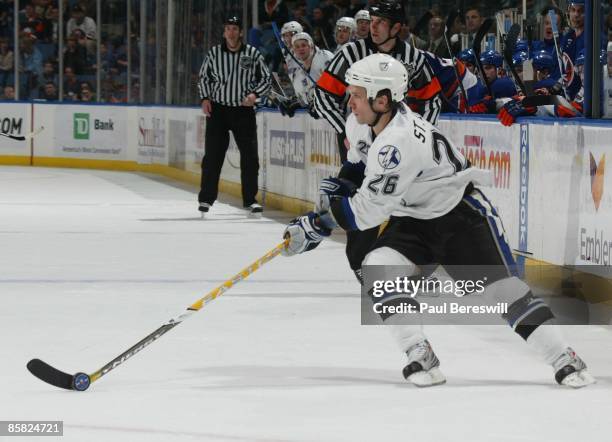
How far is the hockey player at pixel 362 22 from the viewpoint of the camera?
32.0ft

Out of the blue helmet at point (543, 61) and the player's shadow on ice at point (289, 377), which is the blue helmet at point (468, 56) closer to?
the blue helmet at point (543, 61)

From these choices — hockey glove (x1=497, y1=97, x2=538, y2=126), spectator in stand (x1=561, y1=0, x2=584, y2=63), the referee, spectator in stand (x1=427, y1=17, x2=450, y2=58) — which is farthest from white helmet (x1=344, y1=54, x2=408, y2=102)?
the referee

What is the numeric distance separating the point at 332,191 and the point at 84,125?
14.3 metres

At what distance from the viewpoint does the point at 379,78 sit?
4438 mm

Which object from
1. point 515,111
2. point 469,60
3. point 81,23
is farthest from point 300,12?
point 81,23

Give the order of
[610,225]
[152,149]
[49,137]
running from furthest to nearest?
[49,137] < [152,149] < [610,225]

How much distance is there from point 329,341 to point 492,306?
93cm

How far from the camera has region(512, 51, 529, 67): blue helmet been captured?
810cm

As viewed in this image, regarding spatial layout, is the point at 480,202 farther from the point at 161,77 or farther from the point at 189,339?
the point at 161,77

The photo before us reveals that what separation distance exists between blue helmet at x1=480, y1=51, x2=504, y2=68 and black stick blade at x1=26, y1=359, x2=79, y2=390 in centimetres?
463

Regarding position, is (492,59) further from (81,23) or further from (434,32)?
(81,23)

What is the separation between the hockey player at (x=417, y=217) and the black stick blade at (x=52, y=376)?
82cm

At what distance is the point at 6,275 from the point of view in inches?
287

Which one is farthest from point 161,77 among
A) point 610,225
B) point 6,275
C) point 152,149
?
point 610,225
